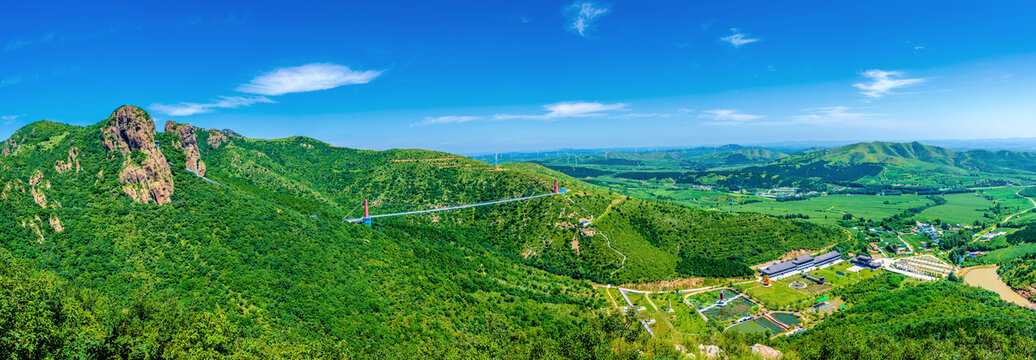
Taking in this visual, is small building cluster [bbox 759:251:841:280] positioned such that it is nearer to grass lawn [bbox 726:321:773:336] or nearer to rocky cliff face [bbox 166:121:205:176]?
grass lawn [bbox 726:321:773:336]

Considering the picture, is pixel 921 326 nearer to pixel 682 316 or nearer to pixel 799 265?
pixel 682 316

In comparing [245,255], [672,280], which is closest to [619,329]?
[672,280]

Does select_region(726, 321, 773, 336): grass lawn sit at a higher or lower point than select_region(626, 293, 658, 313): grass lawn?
lower

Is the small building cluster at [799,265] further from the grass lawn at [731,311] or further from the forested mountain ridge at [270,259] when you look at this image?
the grass lawn at [731,311]

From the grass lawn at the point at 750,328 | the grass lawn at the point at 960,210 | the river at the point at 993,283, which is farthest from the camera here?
the grass lawn at the point at 960,210

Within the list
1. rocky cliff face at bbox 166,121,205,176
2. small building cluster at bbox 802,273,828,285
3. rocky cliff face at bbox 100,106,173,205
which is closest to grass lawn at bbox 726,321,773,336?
small building cluster at bbox 802,273,828,285

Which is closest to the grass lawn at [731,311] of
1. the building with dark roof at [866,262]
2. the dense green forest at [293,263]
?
the dense green forest at [293,263]
